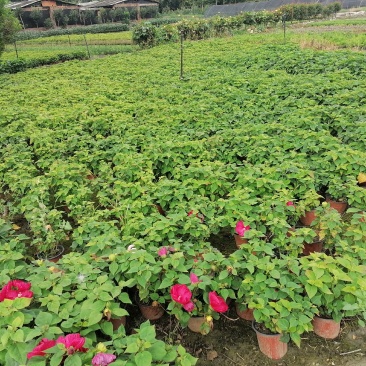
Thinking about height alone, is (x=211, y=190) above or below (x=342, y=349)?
above

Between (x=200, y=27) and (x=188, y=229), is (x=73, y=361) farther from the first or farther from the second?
(x=200, y=27)

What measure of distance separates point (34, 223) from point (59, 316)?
1.59 meters

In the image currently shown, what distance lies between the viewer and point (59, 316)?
7.45 feet

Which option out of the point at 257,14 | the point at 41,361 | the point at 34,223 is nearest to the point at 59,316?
the point at 41,361

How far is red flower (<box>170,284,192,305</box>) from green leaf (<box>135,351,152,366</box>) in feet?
1.71

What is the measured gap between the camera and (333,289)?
2.47 metres

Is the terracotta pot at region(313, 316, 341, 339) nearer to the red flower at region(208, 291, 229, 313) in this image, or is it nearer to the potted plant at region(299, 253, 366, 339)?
the potted plant at region(299, 253, 366, 339)

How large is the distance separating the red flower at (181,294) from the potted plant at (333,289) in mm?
829

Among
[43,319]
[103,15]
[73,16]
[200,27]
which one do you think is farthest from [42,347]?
[103,15]

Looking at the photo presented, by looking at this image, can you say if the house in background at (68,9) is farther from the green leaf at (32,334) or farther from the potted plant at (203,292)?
the green leaf at (32,334)

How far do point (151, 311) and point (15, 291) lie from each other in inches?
41.9

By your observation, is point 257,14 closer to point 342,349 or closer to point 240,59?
point 240,59

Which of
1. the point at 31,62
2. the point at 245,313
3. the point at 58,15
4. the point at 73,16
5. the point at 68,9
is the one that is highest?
the point at 68,9

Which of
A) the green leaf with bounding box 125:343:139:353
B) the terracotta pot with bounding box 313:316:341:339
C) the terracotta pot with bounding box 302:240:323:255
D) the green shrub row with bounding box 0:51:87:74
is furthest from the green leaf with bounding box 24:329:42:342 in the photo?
the green shrub row with bounding box 0:51:87:74
